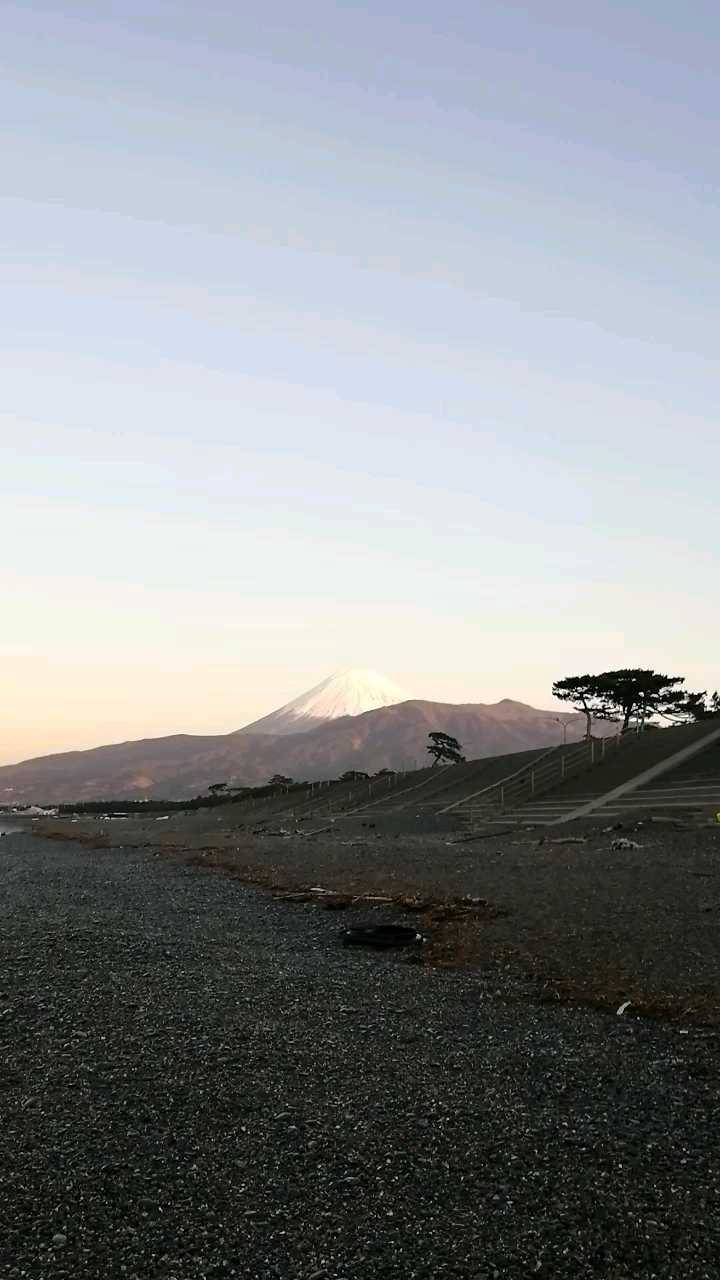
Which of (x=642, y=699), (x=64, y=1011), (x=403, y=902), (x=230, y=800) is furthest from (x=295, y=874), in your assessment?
(x=230, y=800)

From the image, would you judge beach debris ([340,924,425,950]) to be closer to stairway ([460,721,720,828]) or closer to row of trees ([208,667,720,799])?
stairway ([460,721,720,828])

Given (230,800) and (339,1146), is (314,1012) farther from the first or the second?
(230,800)

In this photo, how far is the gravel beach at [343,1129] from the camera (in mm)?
6195

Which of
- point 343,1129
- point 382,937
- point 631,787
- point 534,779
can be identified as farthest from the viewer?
point 534,779

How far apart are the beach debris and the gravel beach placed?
2.04 meters

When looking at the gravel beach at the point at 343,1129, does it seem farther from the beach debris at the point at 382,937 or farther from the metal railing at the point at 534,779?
the metal railing at the point at 534,779

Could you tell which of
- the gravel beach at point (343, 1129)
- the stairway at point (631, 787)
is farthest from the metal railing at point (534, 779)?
the gravel beach at point (343, 1129)

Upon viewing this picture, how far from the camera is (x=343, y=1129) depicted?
8062 mm

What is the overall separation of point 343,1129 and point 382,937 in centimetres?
877

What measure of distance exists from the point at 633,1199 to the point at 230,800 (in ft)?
368

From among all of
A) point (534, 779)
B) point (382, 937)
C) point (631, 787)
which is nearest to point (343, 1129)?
point (382, 937)

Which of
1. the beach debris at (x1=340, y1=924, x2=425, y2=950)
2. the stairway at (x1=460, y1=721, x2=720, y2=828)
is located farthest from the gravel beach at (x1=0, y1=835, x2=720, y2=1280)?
the stairway at (x1=460, y1=721, x2=720, y2=828)

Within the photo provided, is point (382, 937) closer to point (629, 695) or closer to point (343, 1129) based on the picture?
point (343, 1129)

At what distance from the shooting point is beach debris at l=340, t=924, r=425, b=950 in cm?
1644
